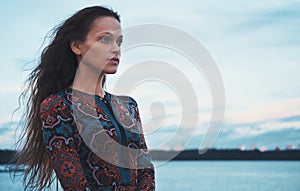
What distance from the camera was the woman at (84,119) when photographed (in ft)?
7.91

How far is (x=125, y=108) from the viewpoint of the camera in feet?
8.76

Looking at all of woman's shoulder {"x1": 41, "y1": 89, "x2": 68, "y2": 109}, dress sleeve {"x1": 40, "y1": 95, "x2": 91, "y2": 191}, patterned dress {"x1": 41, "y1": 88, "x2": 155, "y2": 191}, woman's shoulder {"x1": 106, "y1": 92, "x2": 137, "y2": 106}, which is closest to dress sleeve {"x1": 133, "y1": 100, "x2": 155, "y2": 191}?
patterned dress {"x1": 41, "y1": 88, "x2": 155, "y2": 191}

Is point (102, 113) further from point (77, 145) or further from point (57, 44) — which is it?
point (57, 44)

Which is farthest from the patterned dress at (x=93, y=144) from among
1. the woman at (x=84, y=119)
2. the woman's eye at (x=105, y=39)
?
the woman's eye at (x=105, y=39)

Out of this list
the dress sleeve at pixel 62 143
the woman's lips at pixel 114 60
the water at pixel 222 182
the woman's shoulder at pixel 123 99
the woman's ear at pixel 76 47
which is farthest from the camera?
the water at pixel 222 182

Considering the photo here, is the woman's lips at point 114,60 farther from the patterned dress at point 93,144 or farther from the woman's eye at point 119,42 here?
the patterned dress at point 93,144

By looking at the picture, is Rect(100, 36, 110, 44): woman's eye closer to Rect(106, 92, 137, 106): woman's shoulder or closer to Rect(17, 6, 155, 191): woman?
Rect(17, 6, 155, 191): woman

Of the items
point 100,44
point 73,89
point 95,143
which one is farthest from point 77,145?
point 100,44

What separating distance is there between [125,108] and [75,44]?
1.21ft

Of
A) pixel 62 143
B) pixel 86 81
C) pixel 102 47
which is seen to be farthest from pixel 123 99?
pixel 62 143

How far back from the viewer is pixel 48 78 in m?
2.64

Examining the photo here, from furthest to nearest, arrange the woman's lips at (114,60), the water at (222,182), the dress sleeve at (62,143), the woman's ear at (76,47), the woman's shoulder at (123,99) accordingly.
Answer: the water at (222,182)
the woman's shoulder at (123,99)
the woman's ear at (76,47)
the woman's lips at (114,60)
the dress sleeve at (62,143)

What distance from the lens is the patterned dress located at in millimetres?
2379

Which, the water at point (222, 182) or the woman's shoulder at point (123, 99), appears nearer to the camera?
the woman's shoulder at point (123, 99)
